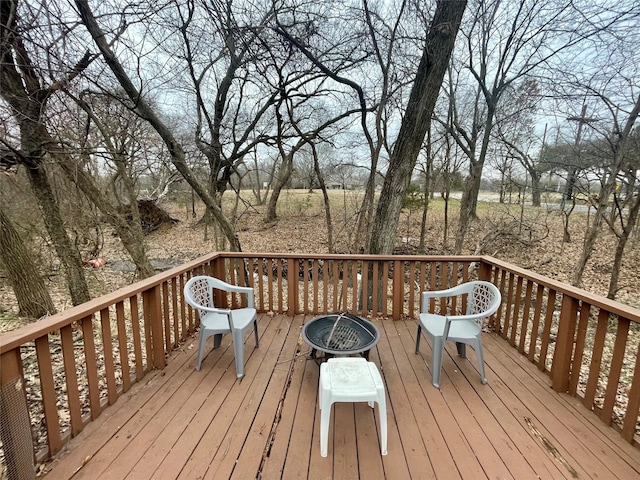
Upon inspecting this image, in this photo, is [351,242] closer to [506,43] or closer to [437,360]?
[506,43]

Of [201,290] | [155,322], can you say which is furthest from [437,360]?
[155,322]

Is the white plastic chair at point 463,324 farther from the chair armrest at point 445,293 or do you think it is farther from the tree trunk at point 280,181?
the tree trunk at point 280,181

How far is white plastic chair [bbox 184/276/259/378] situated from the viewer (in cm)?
222

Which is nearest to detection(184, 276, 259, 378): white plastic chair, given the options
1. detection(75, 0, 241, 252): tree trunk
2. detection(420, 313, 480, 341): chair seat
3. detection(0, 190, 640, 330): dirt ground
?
detection(420, 313, 480, 341): chair seat

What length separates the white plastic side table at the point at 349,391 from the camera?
150 centimetres

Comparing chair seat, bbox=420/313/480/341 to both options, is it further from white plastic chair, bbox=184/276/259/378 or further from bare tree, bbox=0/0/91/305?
bare tree, bbox=0/0/91/305

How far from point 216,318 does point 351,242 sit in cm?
656

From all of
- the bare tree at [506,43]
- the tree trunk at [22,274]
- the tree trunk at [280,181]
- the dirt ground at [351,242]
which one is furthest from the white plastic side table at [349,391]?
the tree trunk at [280,181]

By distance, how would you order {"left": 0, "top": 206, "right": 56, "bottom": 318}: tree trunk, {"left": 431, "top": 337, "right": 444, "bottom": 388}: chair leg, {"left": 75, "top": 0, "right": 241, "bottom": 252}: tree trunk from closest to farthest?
{"left": 431, "top": 337, "right": 444, "bottom": 388}: chair leg, {"left": 75, "top": 0, "right": 241, "bottom": 252}: tree trunk, {"left": 0, "top": 206, "right": 56, "bottom": 318}: tree trunk

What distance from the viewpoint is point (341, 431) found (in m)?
1.71

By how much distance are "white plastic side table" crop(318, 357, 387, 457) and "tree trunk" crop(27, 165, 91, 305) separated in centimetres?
435

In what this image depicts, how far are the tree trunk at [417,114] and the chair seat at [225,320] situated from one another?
7.08 feet

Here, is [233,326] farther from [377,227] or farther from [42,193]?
[42,193]

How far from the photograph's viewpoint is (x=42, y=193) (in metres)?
3.83
